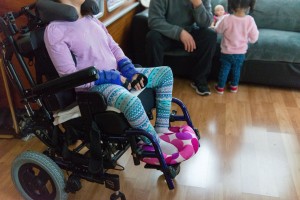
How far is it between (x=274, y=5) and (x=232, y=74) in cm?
75

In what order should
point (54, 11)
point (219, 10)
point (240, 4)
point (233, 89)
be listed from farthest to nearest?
point (219, 10), point (233, 89), point (240, 4), point (54, 11)

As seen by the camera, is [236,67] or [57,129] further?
[236,67]

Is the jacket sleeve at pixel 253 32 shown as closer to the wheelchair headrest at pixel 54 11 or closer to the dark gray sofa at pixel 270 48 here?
the dark gray sofa at pixel 270 48

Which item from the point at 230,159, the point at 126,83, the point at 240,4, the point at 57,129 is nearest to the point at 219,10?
the point at 240,4

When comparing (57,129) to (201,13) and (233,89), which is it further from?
(233,89)

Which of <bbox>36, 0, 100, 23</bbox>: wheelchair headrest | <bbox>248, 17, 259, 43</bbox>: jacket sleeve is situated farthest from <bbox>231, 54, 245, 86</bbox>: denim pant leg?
<bbox>36, 0, 100, 23</bbox>: wheelchair headrest

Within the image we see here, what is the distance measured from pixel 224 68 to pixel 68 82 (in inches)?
57.7

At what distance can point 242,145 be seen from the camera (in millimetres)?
1727

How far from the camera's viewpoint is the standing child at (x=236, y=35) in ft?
6.95

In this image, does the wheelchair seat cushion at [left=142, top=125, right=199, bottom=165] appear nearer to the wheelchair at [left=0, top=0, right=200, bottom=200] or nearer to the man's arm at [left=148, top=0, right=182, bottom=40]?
the wheelchair at [left=0, top=0, right=200, bottom=200]

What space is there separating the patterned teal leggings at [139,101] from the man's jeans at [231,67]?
97cm

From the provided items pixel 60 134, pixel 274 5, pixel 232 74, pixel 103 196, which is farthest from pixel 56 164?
pixel 274 5

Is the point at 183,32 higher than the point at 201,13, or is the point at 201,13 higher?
the point at 201,13

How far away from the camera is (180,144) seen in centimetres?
130
